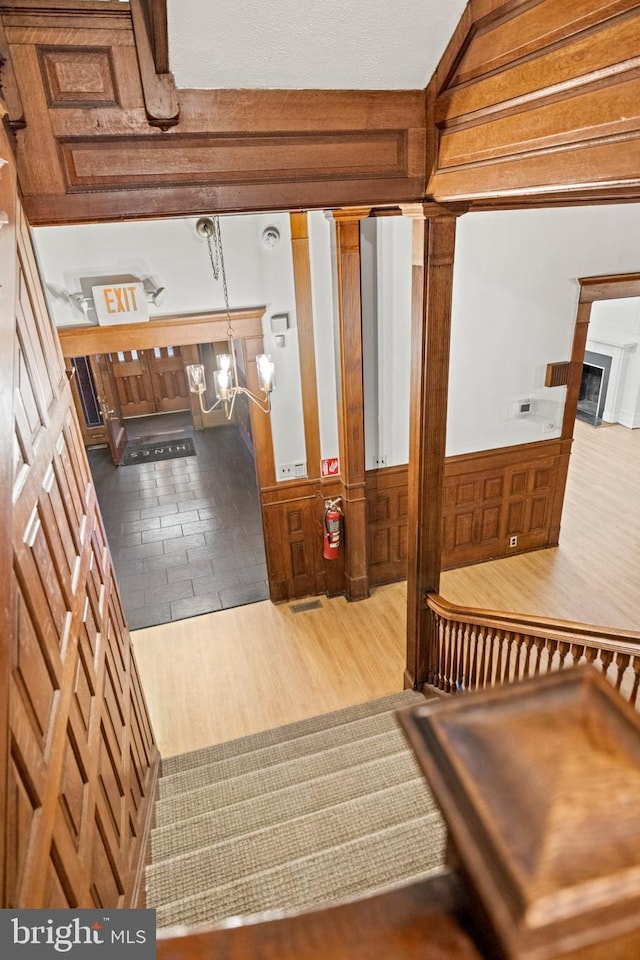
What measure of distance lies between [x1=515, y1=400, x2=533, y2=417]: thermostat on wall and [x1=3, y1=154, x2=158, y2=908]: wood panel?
4.11 meters

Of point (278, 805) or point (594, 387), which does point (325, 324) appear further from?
point (594, 387)

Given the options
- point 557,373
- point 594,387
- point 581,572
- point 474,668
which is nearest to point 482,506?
point 581,572

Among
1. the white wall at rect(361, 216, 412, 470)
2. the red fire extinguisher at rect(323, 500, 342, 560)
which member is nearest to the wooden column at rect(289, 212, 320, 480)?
the red fire extinguisher at rect(323, 500, 342, 560)

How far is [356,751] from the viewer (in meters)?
3.24

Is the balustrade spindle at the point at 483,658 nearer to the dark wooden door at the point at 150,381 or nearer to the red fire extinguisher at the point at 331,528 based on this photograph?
the red fire extinguisher at the point at 331,528

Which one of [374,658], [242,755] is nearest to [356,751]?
[242,755]

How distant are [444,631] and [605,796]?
328 centimetres

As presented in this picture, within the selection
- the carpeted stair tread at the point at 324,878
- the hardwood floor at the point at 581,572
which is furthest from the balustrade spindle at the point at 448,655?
the hardwood floor at the point at 581,572

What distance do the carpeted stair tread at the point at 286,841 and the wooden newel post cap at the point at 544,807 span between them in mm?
2301

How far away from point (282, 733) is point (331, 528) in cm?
191

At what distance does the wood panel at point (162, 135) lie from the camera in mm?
1938

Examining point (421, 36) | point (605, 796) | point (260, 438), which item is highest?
point (421, 36)

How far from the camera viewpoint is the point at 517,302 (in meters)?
5.03

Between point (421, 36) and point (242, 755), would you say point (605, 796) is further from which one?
point (242, 755)
